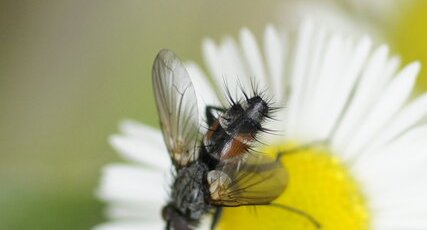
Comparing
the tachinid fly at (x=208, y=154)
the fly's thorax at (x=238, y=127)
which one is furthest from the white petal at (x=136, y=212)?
the fly's thorax at (x=238, y=127)

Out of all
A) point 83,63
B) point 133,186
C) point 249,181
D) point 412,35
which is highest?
point 83,63

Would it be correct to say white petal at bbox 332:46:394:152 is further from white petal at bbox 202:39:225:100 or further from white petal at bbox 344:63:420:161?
white petal at bbox 202:39:225:100

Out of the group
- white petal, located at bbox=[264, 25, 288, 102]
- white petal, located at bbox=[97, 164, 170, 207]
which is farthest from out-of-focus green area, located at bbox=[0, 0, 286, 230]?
white petal, located at bbox=[264, 25, 288, 102]

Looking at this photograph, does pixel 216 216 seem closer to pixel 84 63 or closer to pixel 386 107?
pixel 386 107

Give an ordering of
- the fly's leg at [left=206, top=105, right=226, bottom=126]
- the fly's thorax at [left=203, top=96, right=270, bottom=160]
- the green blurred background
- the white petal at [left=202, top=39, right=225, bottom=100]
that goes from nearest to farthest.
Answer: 1. the fly's thorax at [left=203, top=96, right=270, bottom=160]
2. the fly's leg at [left=206, top=105, right=226, bottom=126]
3. the white petal at [left=202, top=39, right=225, bottom=100]
4. the green blurred background

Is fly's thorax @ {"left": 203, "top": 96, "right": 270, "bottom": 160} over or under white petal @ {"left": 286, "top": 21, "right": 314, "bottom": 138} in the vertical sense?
under

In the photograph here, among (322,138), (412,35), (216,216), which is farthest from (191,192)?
(412,35)

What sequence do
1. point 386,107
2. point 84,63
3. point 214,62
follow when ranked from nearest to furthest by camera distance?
point 386,107 → point 214,62 → point 84,63
